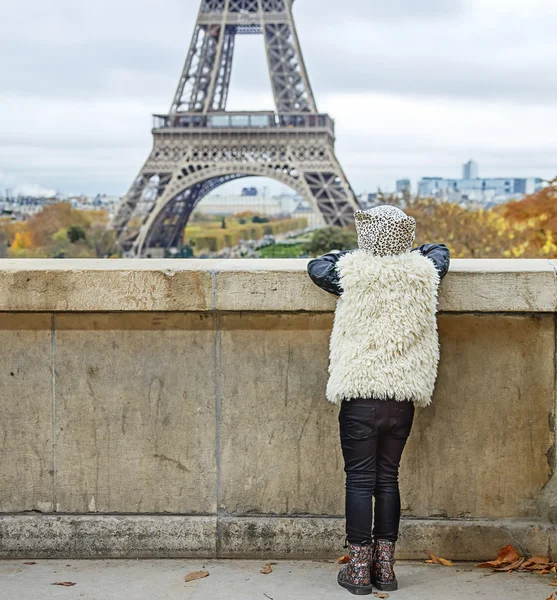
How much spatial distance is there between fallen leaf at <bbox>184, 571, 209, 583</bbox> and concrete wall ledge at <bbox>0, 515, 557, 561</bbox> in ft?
0.90

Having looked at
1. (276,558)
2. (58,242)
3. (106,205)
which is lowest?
(276,558)

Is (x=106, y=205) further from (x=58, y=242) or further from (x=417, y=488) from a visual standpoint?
(x=417, y=488)

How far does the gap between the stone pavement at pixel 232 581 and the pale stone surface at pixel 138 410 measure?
0.37 metres

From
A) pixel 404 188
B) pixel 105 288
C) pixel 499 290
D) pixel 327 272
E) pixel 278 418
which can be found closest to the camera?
pixel 327 272

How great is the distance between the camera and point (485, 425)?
5086mm

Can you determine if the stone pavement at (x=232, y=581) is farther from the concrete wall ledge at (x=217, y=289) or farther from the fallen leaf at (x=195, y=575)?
the concrete wall ledge at (x=217, y=289)

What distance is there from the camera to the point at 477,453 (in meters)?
5.09

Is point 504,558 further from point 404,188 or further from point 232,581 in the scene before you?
point 404,188

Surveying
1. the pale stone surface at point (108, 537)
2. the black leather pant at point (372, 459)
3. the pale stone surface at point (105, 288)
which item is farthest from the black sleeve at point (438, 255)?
the pale stone surface at point (108, 537)

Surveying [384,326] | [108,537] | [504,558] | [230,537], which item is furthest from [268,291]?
[504,558]

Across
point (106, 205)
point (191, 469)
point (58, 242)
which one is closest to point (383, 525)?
point (191, 469)

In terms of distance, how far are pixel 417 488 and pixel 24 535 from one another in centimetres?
205

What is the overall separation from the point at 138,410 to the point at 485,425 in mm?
1794

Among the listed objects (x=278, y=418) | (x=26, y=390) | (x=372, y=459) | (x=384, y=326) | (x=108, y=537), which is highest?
(x=384, y=326)
